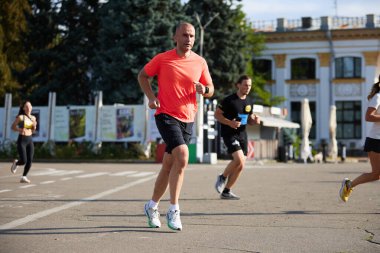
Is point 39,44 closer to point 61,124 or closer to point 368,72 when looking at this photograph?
point 61,124

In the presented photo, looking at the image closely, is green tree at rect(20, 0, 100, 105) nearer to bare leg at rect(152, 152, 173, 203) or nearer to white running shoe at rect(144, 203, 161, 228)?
bare leg at rect(152, 152, 173, 203)

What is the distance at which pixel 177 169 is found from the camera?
7.69 metres

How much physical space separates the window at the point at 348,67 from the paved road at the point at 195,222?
4508cm

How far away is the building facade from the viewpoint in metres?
56.9

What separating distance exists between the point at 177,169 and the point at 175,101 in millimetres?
702

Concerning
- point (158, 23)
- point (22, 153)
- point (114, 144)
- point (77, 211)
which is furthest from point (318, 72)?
point (77, 211)

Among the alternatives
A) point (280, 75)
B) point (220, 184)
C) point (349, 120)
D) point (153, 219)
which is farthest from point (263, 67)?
point (153, 219)

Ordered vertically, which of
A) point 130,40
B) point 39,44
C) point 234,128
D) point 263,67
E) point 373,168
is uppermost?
point 263,67

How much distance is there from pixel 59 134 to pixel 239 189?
2314 centimetres

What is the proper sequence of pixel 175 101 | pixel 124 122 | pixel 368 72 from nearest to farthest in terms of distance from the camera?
1. pixel 175 101
2. pixel 124 122
3. pixel 368 72

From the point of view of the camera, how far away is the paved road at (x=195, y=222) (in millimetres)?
6409

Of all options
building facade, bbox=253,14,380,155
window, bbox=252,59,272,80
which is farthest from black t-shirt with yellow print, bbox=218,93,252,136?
window, bbox=252,59,272,80

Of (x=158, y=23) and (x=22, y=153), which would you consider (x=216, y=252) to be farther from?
(x=158, y=23)

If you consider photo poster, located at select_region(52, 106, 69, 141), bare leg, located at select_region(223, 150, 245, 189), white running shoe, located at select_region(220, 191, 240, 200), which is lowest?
white running shoe, located at select_region(220, 191, 240, 200)
